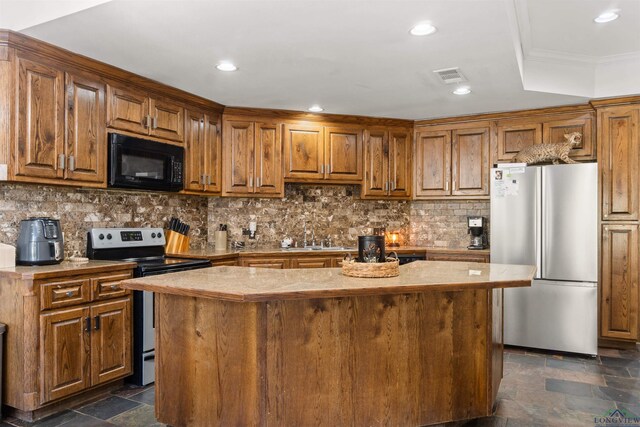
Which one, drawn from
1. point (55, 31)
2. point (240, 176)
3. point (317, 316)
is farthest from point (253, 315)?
point (240, 176)

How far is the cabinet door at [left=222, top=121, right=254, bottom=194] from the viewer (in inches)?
181

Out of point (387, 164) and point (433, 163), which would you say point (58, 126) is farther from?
point (433, 163)

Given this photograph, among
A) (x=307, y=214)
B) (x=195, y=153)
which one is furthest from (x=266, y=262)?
(x=195, y=153)

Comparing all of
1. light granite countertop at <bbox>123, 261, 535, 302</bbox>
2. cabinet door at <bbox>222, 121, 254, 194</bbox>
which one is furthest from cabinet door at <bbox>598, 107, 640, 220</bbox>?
cabinet door at <bbox>222, 121, 254, 194</bbox>

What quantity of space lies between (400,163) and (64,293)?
3.54 m

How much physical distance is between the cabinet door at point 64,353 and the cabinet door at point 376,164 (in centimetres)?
307

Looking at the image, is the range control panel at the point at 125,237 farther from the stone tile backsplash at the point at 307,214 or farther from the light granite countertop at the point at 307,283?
the light granite countertop at the point at 307,283

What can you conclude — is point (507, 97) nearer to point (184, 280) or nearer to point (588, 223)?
point (588, 223)

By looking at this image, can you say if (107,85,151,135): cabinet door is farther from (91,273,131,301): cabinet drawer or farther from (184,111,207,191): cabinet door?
(91,273,131,301): cabinet drawer

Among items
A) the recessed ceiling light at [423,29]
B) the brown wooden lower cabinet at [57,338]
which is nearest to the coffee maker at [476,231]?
the recessed ceiling light at [423,29]

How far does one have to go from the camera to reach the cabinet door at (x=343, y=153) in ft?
16.0

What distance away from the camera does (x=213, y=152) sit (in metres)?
4.49

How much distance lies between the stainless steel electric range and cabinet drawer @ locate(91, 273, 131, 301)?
5.6 inches

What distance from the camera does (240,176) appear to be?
4.62m
